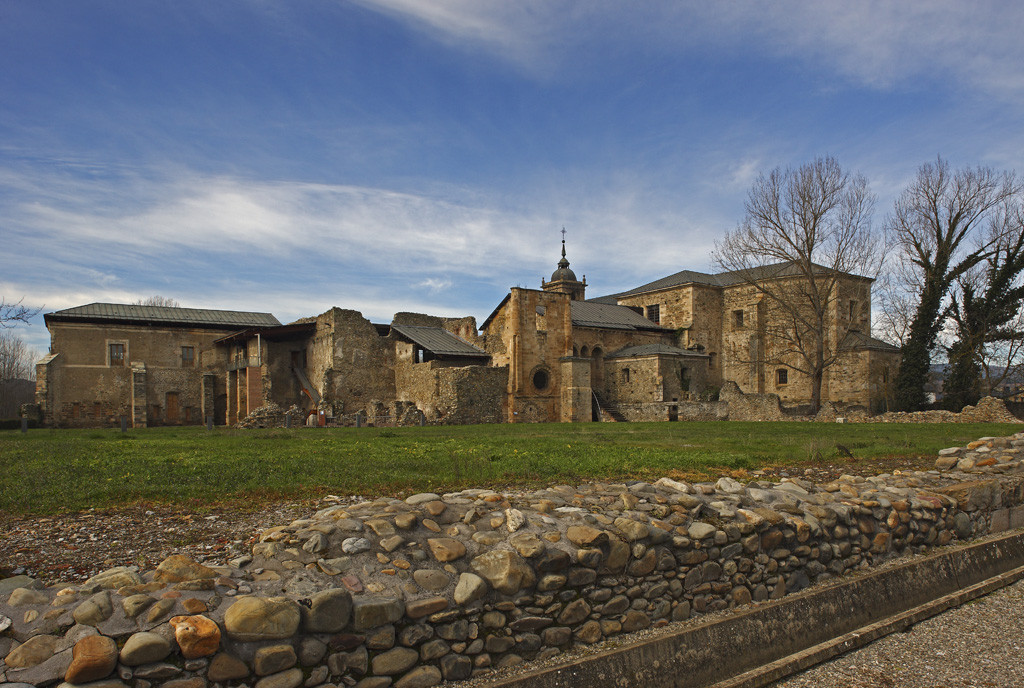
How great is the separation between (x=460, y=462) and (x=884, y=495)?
5.37 m

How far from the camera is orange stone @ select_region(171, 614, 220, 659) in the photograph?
2.92 metres

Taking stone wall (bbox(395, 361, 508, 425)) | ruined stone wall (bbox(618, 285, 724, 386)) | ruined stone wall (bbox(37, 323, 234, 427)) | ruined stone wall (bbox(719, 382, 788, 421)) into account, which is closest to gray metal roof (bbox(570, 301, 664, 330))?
ruined stone wall (bbox(618, 285, 724, 386))

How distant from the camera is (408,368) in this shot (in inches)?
1251

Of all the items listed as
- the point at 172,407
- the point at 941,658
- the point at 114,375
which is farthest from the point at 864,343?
the point at 114,375

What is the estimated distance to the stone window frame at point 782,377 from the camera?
38781 mm

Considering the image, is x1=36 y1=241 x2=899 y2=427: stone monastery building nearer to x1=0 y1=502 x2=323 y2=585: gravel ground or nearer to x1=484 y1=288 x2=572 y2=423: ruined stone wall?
x1=484 y1=288 x2=572 y2=423: ruined stone wall

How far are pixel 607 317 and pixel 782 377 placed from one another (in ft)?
37.2

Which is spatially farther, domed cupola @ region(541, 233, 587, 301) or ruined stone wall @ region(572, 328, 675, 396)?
domed cupola @ region(541, 233, 587, 301)

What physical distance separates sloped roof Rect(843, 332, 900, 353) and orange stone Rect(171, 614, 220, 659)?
1448 inches

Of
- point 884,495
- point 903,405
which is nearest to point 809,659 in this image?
point 884,495

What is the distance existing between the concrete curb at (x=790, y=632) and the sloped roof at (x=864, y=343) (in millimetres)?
30372

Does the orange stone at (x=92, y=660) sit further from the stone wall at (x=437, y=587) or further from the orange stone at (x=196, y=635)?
the orange stone at (x=196, y=635)

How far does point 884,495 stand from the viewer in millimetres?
6648

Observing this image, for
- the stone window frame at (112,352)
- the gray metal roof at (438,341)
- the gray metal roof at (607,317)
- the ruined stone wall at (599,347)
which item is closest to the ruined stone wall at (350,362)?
the gray metal roof at (438,341)
